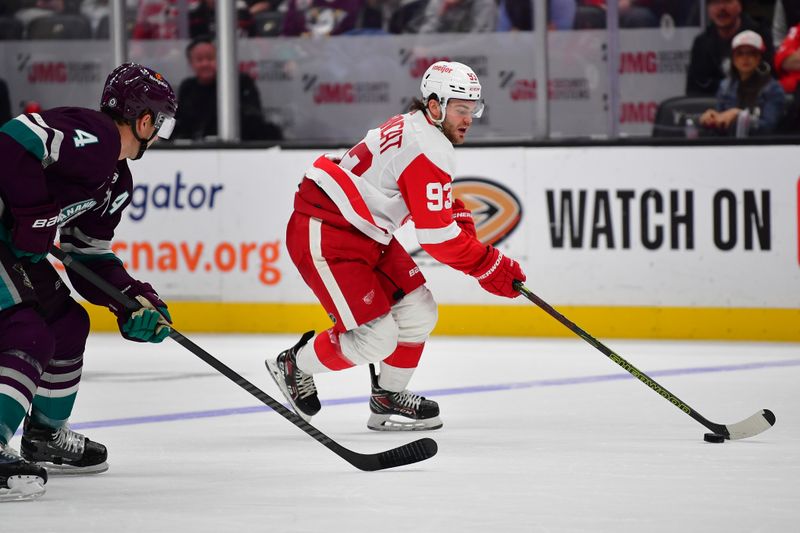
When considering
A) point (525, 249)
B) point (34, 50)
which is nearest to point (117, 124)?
point (525, 249)

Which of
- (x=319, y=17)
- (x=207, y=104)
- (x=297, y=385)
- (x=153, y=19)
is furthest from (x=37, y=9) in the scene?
(x=297, y=385)

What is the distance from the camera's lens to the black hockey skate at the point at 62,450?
3.59 m

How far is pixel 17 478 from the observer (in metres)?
3.18

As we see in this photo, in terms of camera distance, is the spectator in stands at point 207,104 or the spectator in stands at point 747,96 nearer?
the spectator in stands at point 747,96

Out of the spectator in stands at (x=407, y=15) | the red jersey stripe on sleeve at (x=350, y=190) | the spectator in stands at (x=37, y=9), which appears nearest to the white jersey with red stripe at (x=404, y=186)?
the red jersey stripe on sleeve at (x=350, y=190)

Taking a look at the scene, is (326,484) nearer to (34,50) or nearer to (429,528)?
(429,528)

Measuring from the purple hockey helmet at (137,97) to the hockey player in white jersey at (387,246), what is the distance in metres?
0.88

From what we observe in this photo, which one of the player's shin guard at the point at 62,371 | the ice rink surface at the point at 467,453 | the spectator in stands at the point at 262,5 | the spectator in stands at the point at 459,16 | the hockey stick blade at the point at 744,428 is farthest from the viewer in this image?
the spectator in stands at the point at 262,5

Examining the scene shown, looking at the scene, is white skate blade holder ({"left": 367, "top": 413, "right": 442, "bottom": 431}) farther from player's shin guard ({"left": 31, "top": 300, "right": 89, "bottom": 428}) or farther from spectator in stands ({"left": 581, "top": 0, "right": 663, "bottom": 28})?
spectator in stands ({"left": 581, "top": 0, "right": 663, "bottom": 28})

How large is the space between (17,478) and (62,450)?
15.9 inches

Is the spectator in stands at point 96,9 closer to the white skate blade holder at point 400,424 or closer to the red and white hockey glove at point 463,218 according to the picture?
the red and white hockey glove at point 463,218

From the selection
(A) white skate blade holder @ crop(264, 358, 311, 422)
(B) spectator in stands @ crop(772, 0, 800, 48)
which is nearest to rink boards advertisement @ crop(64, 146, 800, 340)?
(B) spectator in stands @ crop(772, 0, 800, 48)

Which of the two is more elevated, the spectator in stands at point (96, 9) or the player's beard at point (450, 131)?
the spectator in stands at point (96, 9)

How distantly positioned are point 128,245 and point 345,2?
1.73m
